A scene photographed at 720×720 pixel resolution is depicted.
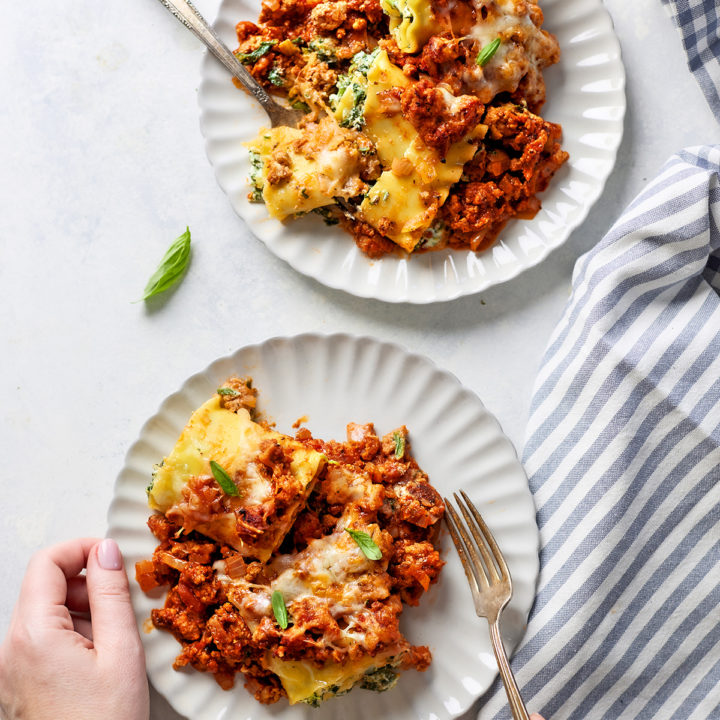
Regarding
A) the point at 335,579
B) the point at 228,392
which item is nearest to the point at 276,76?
Answer: the point at 228,392

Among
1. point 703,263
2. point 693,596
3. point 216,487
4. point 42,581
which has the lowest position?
point 42,581

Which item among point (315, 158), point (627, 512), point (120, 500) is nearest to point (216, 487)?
point (120, 500)

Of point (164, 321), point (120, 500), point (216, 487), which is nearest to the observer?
point (216, 487)

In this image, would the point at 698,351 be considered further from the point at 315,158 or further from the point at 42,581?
the point at 42,581

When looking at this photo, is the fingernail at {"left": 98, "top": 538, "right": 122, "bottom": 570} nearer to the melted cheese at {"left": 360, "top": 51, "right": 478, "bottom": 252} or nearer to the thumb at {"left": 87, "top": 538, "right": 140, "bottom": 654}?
the thumb at {"left": 87, "top": 538, "right": 140, "bottom": 654}

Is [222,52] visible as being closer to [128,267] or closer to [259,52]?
[259,52]

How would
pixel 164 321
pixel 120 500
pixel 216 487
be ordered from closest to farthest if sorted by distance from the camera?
pixel 216 487 → pixel 120 500 → pixel 164 321

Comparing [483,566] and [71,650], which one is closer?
[71,650]

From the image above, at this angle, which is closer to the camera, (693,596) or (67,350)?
(693,596)
